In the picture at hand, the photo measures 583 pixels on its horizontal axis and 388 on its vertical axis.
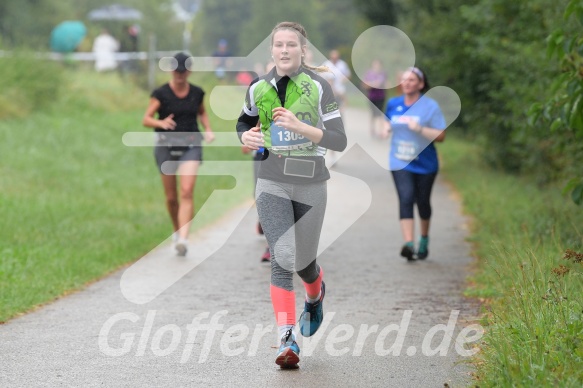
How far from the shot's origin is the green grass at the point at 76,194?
9695 millimetres

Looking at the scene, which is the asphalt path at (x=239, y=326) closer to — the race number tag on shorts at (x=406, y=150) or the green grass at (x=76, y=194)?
the green grass at (x=76, y=194)

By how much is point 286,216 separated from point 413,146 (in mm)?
4729

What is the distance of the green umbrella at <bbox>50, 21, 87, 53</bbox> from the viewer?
33344 millimetres

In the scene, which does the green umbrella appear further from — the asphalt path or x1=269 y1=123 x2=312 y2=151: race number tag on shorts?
x1=269 y1=123 x2=312 y2=151: race number tag on shorts

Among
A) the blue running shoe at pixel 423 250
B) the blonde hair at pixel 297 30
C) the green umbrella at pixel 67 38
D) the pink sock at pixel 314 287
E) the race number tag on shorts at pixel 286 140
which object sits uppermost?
the blonde hair at pixel 297 30

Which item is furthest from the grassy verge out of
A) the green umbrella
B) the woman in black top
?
the green umbrella

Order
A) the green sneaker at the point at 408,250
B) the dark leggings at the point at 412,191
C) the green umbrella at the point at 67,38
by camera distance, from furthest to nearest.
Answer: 1. the green umbrella at the point at 67,38
2. the dark leggings at the point at 412,191
3. the green sneaker at the point at 408,250

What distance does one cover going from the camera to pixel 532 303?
6.40 metres

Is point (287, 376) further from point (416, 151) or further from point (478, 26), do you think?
point (478, 26)

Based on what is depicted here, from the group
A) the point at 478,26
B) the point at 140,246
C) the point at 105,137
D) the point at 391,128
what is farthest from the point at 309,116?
the point at 105,137

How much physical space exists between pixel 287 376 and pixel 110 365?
41.4 inches

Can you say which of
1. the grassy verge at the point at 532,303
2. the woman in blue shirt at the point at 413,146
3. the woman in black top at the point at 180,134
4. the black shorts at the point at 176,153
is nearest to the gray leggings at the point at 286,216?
the grassy verge at the point at 532,303

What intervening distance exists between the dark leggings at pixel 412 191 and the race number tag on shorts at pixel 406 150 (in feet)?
0.55

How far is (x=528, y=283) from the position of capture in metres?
6.94
